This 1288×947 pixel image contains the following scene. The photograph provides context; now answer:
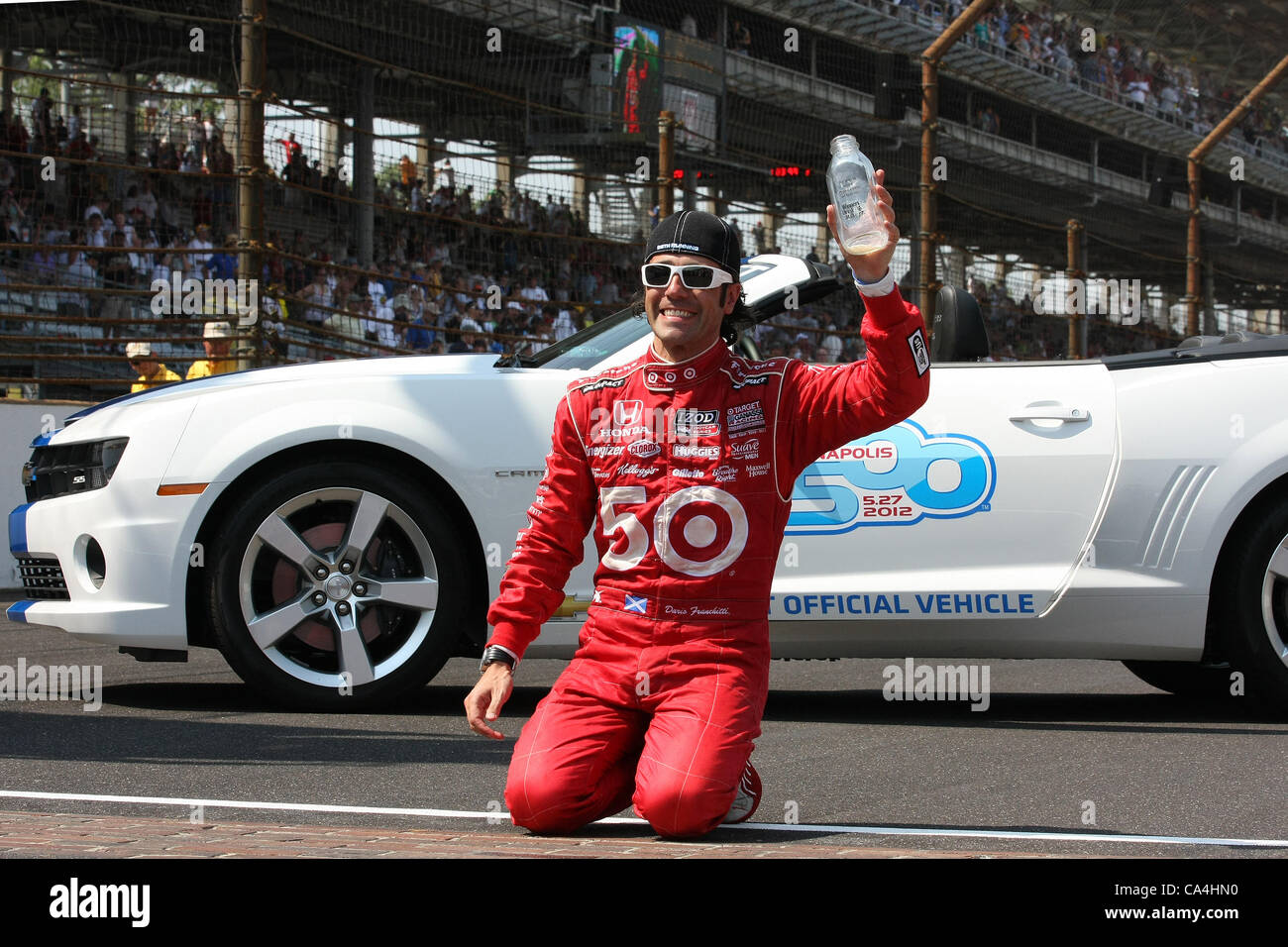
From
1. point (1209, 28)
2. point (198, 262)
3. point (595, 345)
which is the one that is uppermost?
point (1209, 28)

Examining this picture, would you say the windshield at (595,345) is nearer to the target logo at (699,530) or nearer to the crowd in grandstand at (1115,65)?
the target logo at (699,530)

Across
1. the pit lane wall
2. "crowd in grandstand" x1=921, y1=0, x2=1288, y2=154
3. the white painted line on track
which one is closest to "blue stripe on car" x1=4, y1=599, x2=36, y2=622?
the white painted line on track

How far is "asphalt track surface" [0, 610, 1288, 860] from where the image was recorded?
11.2 ft

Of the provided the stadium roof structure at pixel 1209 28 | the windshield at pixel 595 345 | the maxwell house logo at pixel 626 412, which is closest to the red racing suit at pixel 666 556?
the maxwell house logo at pixel 626 412

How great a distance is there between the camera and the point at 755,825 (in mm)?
3783

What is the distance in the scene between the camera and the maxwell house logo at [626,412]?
392 centimetres

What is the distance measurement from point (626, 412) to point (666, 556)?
37 cm

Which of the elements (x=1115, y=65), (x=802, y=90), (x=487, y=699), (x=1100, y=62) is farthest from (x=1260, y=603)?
(x=1115, y=65)

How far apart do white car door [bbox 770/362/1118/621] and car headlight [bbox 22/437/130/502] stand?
90.3 inches

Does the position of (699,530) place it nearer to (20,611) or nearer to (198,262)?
(20,611)

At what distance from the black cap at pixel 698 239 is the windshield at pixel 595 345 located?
65.6 inches
